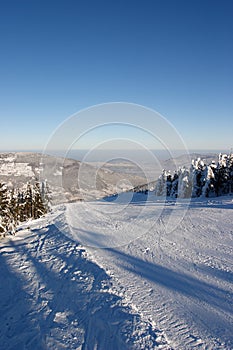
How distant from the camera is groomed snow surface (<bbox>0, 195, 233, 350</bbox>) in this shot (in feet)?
16.3

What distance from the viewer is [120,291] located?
6.63 meters

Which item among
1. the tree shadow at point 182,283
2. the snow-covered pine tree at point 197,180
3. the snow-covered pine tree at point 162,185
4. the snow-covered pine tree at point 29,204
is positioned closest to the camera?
the tree shadow at point 182,283

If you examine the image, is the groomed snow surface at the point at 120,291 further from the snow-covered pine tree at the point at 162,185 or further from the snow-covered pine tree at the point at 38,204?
the snow-covered pine tree at the point at 162,185

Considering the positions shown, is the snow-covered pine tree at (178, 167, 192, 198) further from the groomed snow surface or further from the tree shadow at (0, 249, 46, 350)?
the tree shadow at (0, 249, 46, 350)

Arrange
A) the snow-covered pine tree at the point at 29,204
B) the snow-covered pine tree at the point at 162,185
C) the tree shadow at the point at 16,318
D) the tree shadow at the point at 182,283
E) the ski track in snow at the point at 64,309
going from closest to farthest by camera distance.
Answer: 1. the ski track in snow at the point at 64,309
2. the tree shadow at the point at 16,318
3. the tree shadow at the point at 182,283
4. the snow-covered pine tree at the point at 29,204
5. the snow-covered pine tree at the point at 162,185

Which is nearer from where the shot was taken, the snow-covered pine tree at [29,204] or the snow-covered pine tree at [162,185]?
the snow-covered pine tree at [29,204]

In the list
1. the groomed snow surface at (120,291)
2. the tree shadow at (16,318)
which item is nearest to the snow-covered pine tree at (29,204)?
the groomed snow surface at (120,291)

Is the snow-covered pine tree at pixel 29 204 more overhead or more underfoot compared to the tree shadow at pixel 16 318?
more underfoot

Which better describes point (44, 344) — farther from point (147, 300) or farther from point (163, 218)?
point (163, 218)

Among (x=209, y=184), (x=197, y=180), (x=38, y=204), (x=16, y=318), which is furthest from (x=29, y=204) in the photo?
(x=16, y=318)

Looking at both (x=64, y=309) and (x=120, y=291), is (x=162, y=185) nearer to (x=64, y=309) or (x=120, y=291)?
(x=120, y=291)

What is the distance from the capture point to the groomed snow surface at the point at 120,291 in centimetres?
495

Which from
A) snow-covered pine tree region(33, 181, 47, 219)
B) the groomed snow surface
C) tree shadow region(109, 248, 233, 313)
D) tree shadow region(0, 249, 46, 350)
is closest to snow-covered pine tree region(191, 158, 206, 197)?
snow-covered pine tree region(33, 181, 47, 219)

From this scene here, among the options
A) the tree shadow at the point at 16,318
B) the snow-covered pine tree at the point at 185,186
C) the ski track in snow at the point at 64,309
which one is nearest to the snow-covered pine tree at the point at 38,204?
the snow-covered pine tree at the point at 185,186
